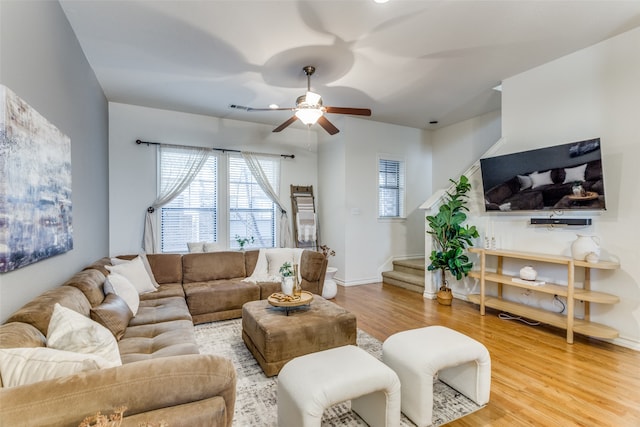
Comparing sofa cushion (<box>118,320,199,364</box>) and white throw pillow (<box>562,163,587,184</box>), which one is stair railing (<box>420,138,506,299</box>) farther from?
sofa cushion (<box>118,320,199,364</box>)

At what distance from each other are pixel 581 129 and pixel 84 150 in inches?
218

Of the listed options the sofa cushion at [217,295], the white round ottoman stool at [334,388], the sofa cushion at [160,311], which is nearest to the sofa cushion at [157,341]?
the sofa cushion at [160,311]

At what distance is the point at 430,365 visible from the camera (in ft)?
6.20

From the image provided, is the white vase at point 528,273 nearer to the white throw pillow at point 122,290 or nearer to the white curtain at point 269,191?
the white curtain at point 269,191

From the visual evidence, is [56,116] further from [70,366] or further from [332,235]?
[332,235]

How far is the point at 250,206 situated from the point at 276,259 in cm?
181

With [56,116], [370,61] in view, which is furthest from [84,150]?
[370,61]

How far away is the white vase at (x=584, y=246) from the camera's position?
3.06 meters

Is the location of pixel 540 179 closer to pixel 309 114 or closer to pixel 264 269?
pixel 309 114

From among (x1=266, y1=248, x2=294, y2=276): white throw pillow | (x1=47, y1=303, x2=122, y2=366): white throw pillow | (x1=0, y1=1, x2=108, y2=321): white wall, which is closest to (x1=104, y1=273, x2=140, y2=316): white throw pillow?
(x1=0, y1=1, x2=108, y2=321): white wall

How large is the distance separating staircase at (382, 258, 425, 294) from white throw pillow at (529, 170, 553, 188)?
220 cm

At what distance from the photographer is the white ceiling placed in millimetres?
2621

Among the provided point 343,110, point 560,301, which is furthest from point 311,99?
point 560,301

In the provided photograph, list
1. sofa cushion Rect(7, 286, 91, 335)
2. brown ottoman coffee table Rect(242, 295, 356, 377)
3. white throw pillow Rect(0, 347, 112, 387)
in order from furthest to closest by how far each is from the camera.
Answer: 1. brown ottoman coffee table Rect(242, 295, 356, 377)
2. sofa cushion Rect(7, 286, 91, 335)
3. white throw pillow Rect(0, 347, 112, 387)
